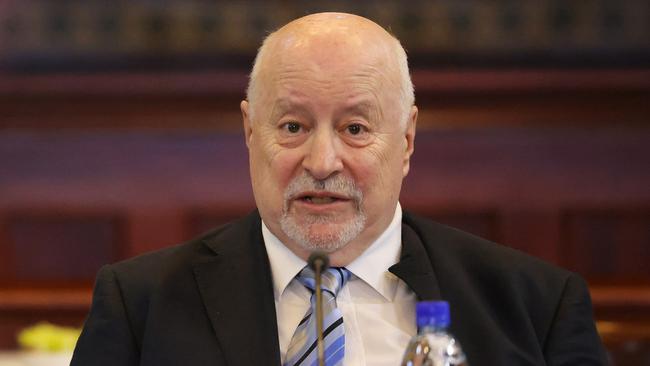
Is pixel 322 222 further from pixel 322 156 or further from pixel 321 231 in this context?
pixel 322 156

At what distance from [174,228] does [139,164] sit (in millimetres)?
262

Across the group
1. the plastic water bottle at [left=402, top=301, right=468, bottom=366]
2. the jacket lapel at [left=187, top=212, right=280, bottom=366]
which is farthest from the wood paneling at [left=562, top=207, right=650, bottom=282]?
the plastic water bottle at [left=402, top=301, right=468, bottom=366]

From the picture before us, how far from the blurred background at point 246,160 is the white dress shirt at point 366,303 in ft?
6.68

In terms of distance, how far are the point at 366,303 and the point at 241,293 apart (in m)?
0.23

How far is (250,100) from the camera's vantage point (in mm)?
2191

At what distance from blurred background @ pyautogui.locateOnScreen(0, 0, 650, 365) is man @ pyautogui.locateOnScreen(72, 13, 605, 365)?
6.48 feet

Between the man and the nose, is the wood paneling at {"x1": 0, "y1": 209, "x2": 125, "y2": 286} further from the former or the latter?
the nose

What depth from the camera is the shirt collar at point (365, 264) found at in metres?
2.17

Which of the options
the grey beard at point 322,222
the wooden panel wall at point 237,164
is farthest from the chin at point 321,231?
the wooden panel wall at point 237,164

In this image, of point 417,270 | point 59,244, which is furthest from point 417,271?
point 59,244

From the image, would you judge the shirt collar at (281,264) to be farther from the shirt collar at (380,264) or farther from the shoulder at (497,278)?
the shoulder at (497,278)

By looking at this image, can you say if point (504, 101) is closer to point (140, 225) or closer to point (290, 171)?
point (140, 225)


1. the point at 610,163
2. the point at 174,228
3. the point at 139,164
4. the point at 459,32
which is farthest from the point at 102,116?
the point at 610,163

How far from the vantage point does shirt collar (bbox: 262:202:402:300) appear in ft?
7.12
